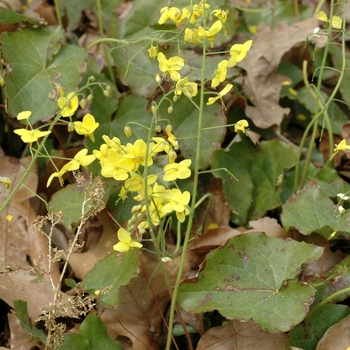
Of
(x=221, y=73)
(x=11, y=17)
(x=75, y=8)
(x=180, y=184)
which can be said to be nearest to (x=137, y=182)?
(x=221, y=73)

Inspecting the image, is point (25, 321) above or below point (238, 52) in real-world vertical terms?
below

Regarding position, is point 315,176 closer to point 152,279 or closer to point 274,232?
point 274,232

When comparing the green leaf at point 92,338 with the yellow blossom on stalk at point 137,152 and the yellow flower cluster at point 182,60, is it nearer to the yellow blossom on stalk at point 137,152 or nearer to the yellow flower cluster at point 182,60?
the yellow blossom on stalk at point 137,152

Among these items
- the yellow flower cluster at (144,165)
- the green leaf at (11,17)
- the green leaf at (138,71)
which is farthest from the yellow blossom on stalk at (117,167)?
the green leaf at (11,17)

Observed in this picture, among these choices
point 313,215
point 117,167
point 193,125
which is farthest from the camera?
point 193,125

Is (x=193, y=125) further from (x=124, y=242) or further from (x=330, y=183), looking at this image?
(x=124, y=242)

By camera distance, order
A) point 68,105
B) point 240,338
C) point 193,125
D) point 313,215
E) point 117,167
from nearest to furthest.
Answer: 1. point 117,167
2. point 68,105
3. point 240,338
4. point 313,215
5. point 193,125
